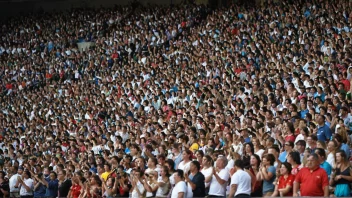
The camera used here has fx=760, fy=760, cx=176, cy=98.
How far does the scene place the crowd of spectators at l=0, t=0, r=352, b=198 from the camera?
41.4 ft

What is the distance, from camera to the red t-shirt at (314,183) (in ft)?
35.0

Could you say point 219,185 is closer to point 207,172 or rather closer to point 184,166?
point 207,172

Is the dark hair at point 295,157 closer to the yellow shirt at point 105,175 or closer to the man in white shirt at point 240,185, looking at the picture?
the man in white shirt at point 240,185

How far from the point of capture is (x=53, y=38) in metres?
35.5

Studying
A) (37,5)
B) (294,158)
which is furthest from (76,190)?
(37,5)

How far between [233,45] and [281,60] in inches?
138

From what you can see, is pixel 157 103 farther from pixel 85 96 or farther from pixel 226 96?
pixel 85 96

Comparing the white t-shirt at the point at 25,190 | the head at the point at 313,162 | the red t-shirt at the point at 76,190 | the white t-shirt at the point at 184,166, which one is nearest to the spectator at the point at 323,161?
the head at the point at 313,162

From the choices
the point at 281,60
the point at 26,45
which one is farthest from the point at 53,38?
the point at 281,60

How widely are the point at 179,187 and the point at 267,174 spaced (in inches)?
55.3

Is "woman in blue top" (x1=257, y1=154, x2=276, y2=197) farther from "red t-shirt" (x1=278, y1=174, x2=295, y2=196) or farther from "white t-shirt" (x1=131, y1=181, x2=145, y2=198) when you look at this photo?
"white t-shirt" (x1=131, y1=181, x2=145, y2=198)

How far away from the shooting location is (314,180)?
1068cm

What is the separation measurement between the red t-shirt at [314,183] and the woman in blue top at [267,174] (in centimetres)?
101

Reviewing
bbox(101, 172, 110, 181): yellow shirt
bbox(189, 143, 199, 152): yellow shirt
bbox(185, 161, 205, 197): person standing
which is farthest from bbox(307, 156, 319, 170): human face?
bbox(101, 172, 110, 181): yellow shirt
